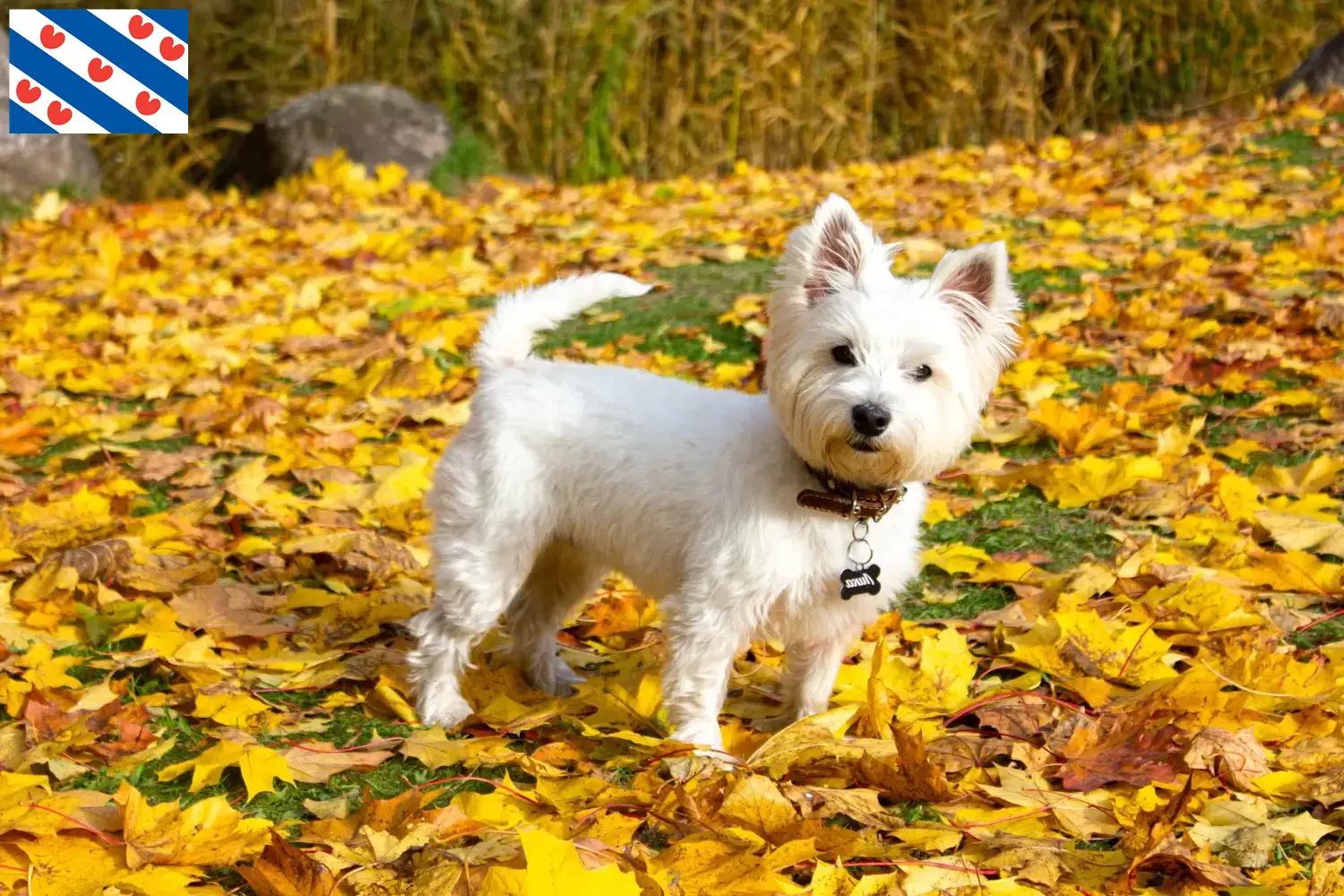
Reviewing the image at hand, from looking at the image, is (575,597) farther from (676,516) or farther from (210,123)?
(210,123)

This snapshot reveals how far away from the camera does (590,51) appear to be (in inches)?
512

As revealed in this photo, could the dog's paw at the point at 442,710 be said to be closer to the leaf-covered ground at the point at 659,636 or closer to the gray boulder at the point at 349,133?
the leaf-covered ground at the point at 659,636

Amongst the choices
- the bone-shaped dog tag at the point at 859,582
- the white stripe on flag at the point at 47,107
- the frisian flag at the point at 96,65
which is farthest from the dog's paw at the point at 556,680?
the white stripe on flag at the point at 47,107

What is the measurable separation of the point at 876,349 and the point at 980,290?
0.36 meters

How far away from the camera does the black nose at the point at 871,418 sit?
2.81 metres

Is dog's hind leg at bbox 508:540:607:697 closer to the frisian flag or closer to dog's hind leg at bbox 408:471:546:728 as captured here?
dog's hind leg at bbox 408:471:546:728

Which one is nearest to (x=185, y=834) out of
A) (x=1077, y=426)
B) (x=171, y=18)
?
(x=1077, y=426)

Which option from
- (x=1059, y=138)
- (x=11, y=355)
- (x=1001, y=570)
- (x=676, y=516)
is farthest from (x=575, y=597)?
Answer: (x=1059, y=138)

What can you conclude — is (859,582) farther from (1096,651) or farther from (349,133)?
(349,133)

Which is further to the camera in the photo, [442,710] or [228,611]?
[228,611]

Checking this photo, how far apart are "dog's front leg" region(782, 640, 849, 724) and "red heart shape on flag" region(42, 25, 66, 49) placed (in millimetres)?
7577

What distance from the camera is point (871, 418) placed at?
2.80m

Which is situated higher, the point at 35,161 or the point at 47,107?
the point at 47,107

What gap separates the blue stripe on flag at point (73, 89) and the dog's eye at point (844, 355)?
25.1 feet
